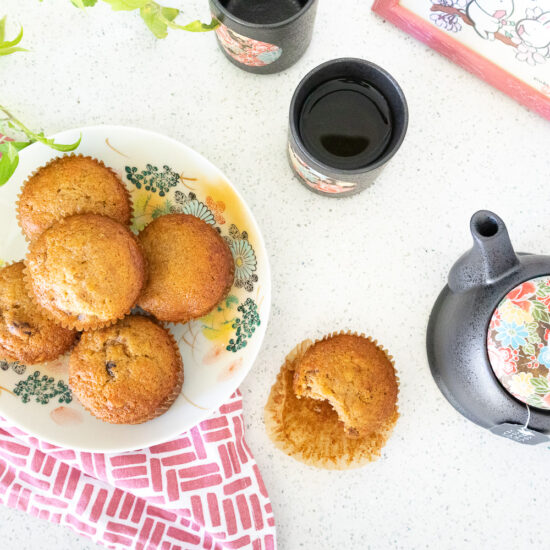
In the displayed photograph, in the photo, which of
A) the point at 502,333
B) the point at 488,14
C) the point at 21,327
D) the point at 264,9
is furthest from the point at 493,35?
the point at 21,327

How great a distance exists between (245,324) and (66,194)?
0.37 meters

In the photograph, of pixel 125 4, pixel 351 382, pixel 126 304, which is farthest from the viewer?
pixel 351 382

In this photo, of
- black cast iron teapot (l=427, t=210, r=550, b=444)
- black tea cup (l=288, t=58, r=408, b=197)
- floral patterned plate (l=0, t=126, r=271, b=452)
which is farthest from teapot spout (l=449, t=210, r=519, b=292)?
floral patterned plate (l=0, t=126, r=271, b=452)

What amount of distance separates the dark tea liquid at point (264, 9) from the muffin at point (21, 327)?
59 cm

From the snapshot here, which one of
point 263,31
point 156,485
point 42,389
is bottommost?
point 156,485

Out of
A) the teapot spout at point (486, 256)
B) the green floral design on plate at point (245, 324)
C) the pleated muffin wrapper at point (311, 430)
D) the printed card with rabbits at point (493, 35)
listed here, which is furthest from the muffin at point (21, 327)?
the printed card with rabbits at point (493, 35)

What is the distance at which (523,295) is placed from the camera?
77cm

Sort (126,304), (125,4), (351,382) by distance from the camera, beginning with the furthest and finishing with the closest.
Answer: (351,382) → (126,304) → (125,4)

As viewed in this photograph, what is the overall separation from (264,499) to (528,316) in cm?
59

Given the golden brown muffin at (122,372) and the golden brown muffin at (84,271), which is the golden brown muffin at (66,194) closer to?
the golden brown muffin at (84,271)

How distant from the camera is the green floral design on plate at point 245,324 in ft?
3.11

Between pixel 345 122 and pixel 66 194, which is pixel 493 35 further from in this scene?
pixel 66 194

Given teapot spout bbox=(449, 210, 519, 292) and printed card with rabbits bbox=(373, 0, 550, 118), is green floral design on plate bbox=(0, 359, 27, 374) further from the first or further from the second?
printed card with rabbits bbox=(373, 0, 550, 118)

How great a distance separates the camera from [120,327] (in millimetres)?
918
